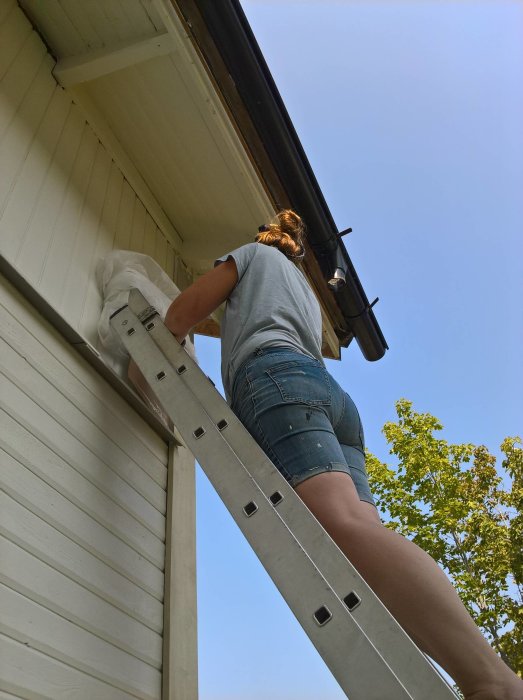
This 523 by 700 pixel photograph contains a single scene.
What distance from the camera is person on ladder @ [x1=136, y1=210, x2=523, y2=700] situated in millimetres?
1012

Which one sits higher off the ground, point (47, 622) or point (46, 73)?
point (46, 73)

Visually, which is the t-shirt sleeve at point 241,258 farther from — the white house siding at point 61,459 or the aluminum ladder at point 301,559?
the white house siding at point 61,459

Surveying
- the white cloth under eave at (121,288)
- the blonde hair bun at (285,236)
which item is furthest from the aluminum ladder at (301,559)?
the blonde hair bun at (285,236)

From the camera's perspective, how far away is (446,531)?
9.64 metres

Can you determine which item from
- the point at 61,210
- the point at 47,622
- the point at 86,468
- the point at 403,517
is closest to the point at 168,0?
the point at 61,210

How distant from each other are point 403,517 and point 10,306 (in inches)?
366

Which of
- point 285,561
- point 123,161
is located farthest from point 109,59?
point 285,561

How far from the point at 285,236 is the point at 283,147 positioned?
48.5 inches

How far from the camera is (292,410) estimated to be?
4.66 ft

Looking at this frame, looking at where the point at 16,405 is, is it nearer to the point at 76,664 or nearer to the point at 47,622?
the point at 47,622

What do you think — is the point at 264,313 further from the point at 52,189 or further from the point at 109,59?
the point at 109,59

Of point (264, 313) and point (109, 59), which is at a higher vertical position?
point (109, 59)

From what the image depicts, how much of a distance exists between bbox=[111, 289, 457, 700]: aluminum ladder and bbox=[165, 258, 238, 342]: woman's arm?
162mm

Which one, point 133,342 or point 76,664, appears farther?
point 133,342
